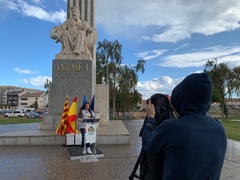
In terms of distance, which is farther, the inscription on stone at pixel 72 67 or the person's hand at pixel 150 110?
the inscription on stone at pixel 72 67

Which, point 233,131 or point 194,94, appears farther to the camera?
point 233,131

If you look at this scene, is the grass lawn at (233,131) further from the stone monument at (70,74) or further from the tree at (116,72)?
the tree at (116,72)

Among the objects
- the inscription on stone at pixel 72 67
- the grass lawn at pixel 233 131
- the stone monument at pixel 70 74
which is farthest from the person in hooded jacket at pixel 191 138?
the grass lawn at pixel 233 131

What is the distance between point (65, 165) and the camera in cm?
583

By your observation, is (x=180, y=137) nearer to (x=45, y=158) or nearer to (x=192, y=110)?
(x=192, y=110)

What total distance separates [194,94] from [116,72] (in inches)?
1172

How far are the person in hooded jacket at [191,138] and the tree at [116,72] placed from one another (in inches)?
1139

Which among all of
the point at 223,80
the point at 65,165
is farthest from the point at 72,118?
the point at 223,80

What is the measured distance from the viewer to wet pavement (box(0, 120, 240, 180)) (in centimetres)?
498

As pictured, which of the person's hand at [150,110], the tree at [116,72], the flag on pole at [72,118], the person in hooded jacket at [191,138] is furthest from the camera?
the tree at [116,72]

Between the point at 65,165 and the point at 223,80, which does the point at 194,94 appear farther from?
the point at 223,80

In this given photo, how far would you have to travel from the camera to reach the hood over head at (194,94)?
1762 millimetres

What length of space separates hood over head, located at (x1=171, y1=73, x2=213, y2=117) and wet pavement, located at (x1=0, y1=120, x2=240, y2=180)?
340 cm

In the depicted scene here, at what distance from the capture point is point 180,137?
5.51 ft
